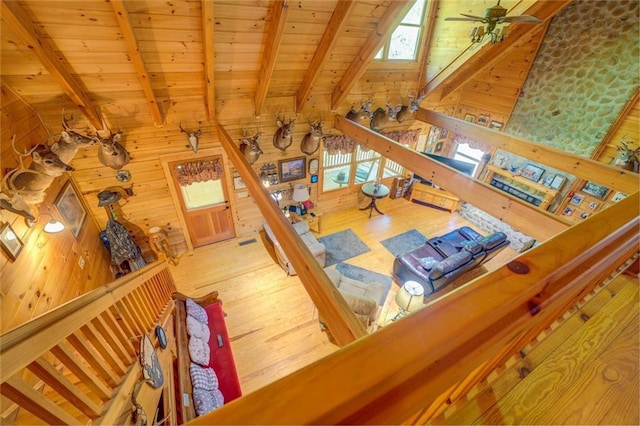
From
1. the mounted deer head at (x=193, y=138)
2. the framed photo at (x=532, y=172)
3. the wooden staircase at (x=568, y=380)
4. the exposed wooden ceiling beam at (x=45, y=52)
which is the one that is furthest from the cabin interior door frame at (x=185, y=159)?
the framed photo at (x=532, y=172)

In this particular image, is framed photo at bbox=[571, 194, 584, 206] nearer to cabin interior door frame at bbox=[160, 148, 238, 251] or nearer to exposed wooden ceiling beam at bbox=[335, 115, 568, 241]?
exposed wooden ceiling beam at bbox=[335, 115, 568, 241]

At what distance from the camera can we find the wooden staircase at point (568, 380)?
1012mm

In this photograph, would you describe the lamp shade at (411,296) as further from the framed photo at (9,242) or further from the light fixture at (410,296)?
the framed photo at (9,242)

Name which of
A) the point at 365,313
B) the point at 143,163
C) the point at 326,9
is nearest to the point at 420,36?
the point at 326,9

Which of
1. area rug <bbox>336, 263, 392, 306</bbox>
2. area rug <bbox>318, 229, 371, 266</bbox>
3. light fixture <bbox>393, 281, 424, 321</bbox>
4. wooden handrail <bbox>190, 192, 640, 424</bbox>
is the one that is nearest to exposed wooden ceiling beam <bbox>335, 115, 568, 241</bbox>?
light fixture <bbox>393, 281, 424, 321</bbox>

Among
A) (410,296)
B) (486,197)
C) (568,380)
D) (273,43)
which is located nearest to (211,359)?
(410,296)

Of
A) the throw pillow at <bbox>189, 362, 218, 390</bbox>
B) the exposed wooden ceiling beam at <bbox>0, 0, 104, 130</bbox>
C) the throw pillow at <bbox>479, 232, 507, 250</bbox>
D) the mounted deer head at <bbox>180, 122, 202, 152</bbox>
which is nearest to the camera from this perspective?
the exposed wooden ceiling beam at <bbox>0, 0, 104, 130</bbox>

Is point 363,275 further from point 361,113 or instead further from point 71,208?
point 71,208

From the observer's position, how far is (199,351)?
10.1 feet

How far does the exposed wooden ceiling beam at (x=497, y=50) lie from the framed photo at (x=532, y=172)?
7.79 ft

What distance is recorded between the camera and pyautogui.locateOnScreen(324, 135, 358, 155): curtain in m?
5.85

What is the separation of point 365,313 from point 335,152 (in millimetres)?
3646

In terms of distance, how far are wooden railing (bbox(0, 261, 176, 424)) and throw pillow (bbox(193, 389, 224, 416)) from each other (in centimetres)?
85

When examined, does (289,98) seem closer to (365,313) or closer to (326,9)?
(326,9)
